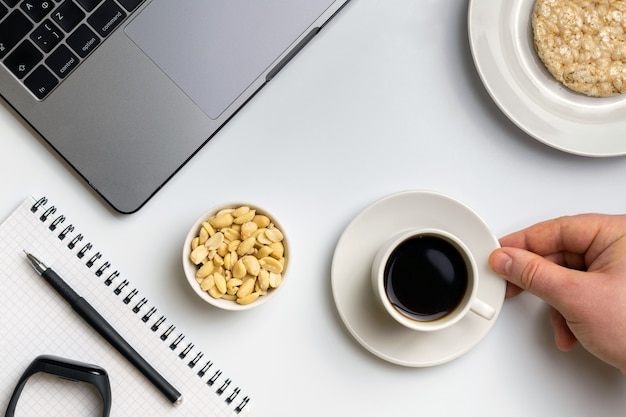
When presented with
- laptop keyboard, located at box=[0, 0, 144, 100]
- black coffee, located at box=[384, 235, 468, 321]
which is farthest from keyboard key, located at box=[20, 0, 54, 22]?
black coffee, located at box=[384, 235, 468, 321]

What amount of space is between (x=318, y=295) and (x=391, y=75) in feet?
1.14

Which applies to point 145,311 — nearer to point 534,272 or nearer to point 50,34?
point 50,34

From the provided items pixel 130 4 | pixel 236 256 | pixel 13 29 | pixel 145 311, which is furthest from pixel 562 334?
pixel 13 29

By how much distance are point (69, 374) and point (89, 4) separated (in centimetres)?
51

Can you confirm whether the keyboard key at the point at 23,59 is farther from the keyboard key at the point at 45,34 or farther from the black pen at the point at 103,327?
the black pen at the point at 103,327

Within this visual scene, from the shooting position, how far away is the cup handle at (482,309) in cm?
85

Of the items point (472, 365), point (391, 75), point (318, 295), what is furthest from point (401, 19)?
point (472, 365)

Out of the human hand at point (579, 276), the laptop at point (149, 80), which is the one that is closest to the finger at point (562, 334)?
the human hand at point (579, 276)

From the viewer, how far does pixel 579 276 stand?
0.87m

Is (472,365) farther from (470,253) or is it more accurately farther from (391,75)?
(391,75)

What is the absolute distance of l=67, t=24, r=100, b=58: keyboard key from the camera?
842mm

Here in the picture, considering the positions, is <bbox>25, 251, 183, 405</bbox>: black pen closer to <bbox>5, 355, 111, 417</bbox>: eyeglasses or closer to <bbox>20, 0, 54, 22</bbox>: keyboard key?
<bbox>5, 355, 111, 417</bbox>: eyeglasses

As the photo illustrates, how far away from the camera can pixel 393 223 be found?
91 centimetres

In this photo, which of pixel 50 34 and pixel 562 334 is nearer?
pixel 50 34
